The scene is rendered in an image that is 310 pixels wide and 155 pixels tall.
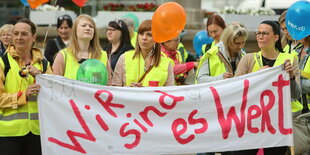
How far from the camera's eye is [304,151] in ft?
23.3

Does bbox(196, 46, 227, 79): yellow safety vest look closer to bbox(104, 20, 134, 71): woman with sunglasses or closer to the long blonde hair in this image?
the long blonde hair

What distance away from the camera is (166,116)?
21.7 ft

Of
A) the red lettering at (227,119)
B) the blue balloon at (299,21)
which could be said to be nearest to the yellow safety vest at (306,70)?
the blue balloon at (299,21)

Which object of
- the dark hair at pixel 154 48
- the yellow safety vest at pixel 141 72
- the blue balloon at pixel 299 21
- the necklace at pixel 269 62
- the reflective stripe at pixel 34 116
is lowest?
the reflective stripe at pixel 34 116

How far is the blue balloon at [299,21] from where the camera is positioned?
7691 mm

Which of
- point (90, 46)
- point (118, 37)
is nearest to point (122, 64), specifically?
point (90, 46)

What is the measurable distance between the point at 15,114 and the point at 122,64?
125 cm

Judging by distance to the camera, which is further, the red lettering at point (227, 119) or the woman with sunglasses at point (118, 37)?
the woman with sunglasses at point (118, 37)

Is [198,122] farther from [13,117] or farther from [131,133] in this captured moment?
[13,117]

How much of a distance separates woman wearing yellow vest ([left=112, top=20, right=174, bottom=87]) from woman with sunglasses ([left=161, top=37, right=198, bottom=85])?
1.28 metres

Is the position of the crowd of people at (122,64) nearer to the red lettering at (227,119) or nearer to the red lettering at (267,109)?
the red lettering at (267,109)

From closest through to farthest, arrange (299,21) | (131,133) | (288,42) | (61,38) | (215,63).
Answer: (131,133) < (215,63) < (299,21) < (288,42) < (61,38)

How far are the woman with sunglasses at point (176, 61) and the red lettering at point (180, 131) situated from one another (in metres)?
1.96

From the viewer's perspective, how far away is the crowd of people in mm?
6406
